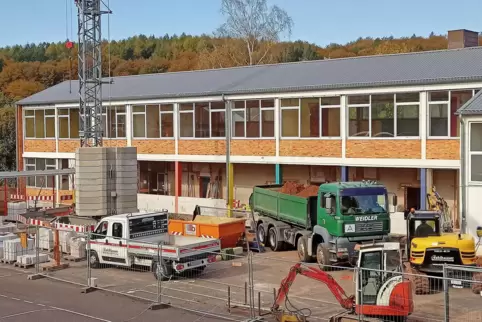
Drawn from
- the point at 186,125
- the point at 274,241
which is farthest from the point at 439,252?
the point at 186,125

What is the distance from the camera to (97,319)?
15086 mm

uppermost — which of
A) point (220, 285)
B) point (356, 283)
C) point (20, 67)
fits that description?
point (20, 67)

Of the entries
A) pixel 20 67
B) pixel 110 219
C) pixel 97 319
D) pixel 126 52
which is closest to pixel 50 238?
pixel 110 219

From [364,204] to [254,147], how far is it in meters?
13.3

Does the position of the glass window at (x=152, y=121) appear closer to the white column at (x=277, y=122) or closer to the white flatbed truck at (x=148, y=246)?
the white column at (x=277, y=122)

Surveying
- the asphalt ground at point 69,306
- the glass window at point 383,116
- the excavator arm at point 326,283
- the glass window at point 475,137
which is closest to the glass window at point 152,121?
the glass window at point 383,116

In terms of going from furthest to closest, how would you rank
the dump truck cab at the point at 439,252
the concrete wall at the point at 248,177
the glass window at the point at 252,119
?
1. the concrete wall at the point at 248,177
2. the glass window at the point at 252,119
3. the dump truck cab at the point at 439,252

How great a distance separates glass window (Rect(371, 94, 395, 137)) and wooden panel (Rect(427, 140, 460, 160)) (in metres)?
1.95

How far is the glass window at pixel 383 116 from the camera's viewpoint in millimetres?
28438

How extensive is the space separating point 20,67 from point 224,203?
77.8 m

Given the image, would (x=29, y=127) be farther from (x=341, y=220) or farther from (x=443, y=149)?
(x=341, y=220)

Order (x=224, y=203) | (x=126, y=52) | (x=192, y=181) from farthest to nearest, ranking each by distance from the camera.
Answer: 1. (x=126, y=52)
2. (x=192, y=181)
3. (x=224, y=203)

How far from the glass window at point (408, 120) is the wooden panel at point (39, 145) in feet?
81.0

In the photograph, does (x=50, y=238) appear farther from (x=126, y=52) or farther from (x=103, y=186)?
(x=126, y=52)
